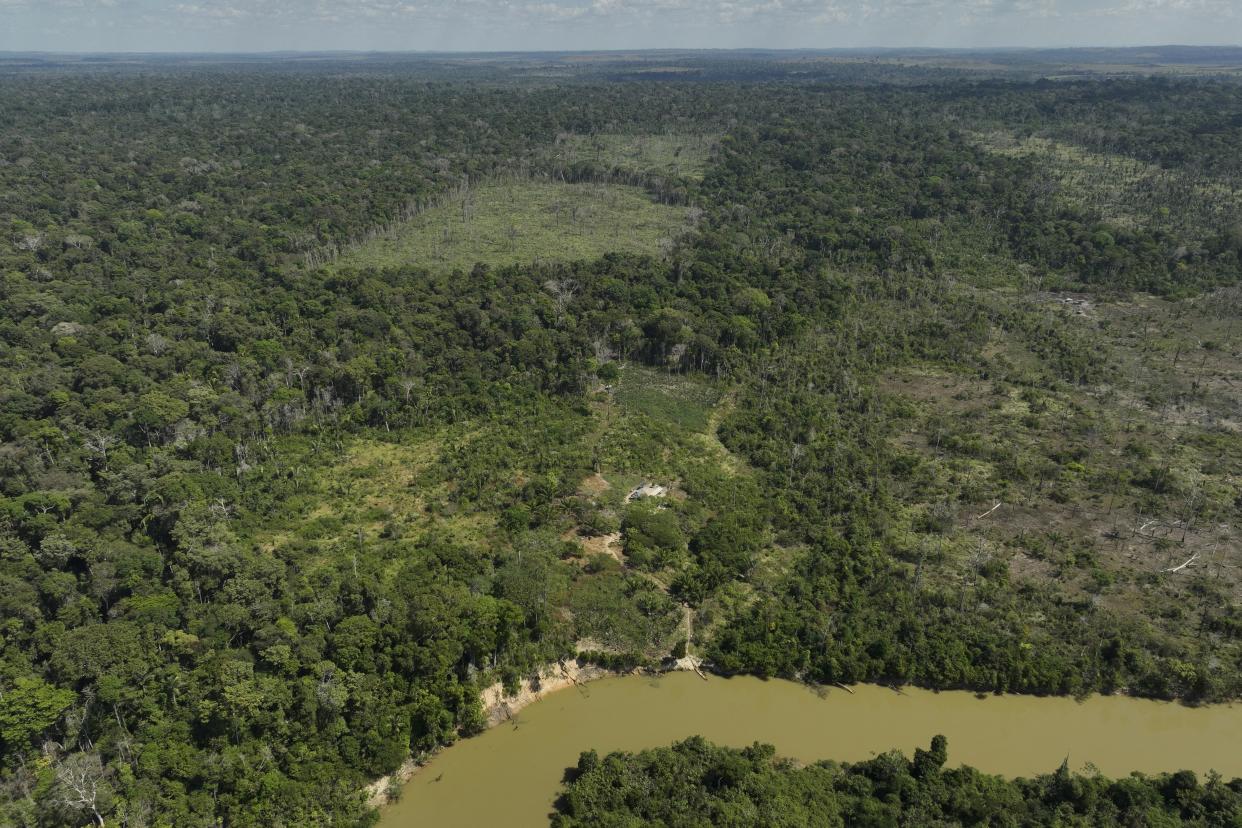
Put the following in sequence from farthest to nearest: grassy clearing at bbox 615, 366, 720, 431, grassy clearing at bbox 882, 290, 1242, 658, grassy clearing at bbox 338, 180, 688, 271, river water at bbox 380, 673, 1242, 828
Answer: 1. grassy clearing at bbox 338, 180, 688, 271
2. grassy clearing at bbox 615, 366, 720, 431
3. grassy clearing at bbox 882, 290, 1242, 658
4. river water at bbox 380, 673, 1242, 828

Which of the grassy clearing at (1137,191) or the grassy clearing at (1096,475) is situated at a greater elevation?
the grassy clearing at (1137,191)

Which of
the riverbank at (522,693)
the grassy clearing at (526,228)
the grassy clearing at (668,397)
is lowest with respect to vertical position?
the riverbank at (522,693)

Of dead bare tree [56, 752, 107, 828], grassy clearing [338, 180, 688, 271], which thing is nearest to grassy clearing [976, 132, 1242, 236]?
grassy clearing [338, 180, 688, 271]

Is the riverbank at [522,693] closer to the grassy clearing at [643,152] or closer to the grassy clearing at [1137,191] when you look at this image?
the grassy clearing at [1137,191]

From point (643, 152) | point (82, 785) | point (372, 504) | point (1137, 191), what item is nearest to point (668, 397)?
point (372, 504)

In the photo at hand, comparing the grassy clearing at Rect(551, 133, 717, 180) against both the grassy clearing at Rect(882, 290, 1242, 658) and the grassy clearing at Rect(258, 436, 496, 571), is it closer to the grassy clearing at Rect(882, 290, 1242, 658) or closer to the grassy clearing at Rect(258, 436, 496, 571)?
the grassy clearing at Rect(882, 290, 1242, 658)

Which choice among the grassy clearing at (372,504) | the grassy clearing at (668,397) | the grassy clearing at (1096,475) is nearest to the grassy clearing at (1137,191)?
the grassy clearing at (1096,475)

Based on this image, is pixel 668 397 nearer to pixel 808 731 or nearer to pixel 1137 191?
pixel 808 731
